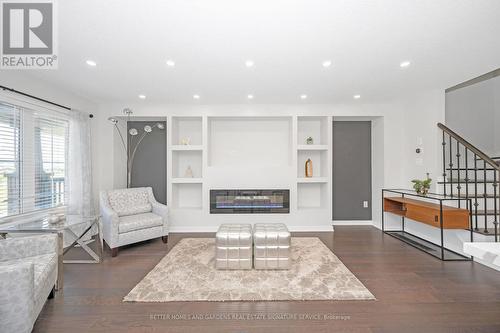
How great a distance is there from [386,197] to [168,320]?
4.16m

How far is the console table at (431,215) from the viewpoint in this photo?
3.12 m

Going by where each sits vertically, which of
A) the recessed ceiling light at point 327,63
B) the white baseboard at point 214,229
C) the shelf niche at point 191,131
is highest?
the recessed ceiling light at point 327,63

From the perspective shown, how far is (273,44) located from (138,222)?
320 centimetres

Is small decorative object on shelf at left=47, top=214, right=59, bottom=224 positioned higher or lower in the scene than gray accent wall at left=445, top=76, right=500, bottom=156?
lower

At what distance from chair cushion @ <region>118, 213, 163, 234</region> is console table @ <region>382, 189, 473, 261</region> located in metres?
4.16

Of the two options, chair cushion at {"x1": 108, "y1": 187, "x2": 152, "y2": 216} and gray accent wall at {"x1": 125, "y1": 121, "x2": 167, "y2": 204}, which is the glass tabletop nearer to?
chair cushion at {"x1": 108, "y1": 187, "x2": 152, "y2": 216}

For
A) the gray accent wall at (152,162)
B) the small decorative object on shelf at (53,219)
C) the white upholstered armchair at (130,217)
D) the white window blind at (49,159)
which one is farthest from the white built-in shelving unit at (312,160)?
the white window blind at (49,159)

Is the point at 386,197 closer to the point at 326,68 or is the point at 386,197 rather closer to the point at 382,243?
the point at 382,243

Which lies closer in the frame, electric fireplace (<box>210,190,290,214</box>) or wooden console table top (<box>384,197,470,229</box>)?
wooden console table top (<box>384,197,470,229</box>)

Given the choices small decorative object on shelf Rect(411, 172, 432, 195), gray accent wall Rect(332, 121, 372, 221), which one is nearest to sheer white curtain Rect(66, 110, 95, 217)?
gray accent wall Rect(332, 121, 372, 221)

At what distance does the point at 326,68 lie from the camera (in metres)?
2.94

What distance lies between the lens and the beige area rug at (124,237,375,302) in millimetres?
2262

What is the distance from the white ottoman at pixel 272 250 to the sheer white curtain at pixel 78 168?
3.16m

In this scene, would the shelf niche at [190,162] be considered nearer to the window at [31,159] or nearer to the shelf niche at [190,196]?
the shelf niche at [190,196]
